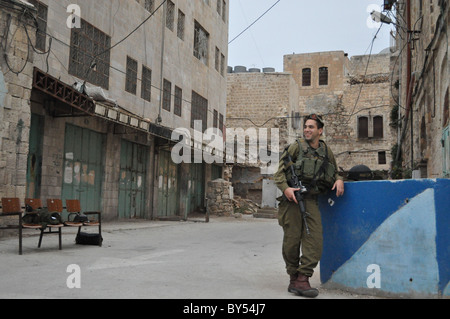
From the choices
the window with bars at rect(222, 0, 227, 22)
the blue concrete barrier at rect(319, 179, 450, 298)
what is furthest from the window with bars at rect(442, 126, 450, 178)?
the window with bars at rect(222, 0, 227, 22)

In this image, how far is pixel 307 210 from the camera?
430cm

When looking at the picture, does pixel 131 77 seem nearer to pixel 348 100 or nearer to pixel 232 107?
pixel 232 107

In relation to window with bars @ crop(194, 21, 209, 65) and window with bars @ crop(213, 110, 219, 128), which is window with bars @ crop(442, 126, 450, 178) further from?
window with bars @ crop(213, 110, 219, 128)

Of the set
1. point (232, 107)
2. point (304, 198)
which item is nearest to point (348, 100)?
point (232, 107)

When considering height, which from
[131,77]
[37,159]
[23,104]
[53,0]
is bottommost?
[37,159]

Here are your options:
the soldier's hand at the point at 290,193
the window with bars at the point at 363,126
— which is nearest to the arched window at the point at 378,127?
the window with bars at the point at 363,126

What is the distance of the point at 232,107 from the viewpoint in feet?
116

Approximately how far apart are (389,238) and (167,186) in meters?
15.6

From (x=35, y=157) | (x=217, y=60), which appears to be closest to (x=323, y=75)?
(x=217, y=60)

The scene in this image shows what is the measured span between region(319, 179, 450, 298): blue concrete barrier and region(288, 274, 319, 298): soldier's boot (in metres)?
0.46

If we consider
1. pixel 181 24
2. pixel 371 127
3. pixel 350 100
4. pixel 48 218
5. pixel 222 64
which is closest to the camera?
pixel 48 218

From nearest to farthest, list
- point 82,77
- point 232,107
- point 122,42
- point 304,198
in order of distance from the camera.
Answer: point 304,198
point 82,77
point 122,42
point 232,107

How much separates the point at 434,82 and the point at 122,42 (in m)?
9.94

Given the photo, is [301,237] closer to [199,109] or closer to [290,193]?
[290,193]
